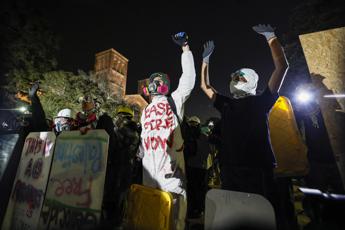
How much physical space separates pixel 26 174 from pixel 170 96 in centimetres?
271

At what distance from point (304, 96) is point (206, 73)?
1443mm

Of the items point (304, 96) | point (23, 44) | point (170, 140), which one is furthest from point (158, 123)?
point (23, 44)

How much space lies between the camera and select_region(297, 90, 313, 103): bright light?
2975 mm

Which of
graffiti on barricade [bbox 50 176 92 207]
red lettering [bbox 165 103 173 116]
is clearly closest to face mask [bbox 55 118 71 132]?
graffiti on barricade [bbox 50 176 92 207]

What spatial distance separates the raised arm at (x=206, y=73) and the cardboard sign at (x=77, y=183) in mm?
1453

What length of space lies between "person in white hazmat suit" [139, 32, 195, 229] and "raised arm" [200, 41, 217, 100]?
34cm

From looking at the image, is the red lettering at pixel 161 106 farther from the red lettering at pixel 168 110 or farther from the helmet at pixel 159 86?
the helmet at pixel 159 86

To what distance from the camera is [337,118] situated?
2.00m

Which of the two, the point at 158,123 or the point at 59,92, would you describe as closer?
the point at 158,123

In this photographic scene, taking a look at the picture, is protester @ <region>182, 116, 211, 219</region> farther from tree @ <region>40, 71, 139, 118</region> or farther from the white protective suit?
tree @ <region>40, 71, 139, 118</region>

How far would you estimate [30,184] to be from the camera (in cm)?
326

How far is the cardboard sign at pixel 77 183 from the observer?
2527 millimetres

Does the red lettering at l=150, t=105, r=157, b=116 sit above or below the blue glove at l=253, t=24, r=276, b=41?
below

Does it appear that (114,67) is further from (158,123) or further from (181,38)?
(158,123)
